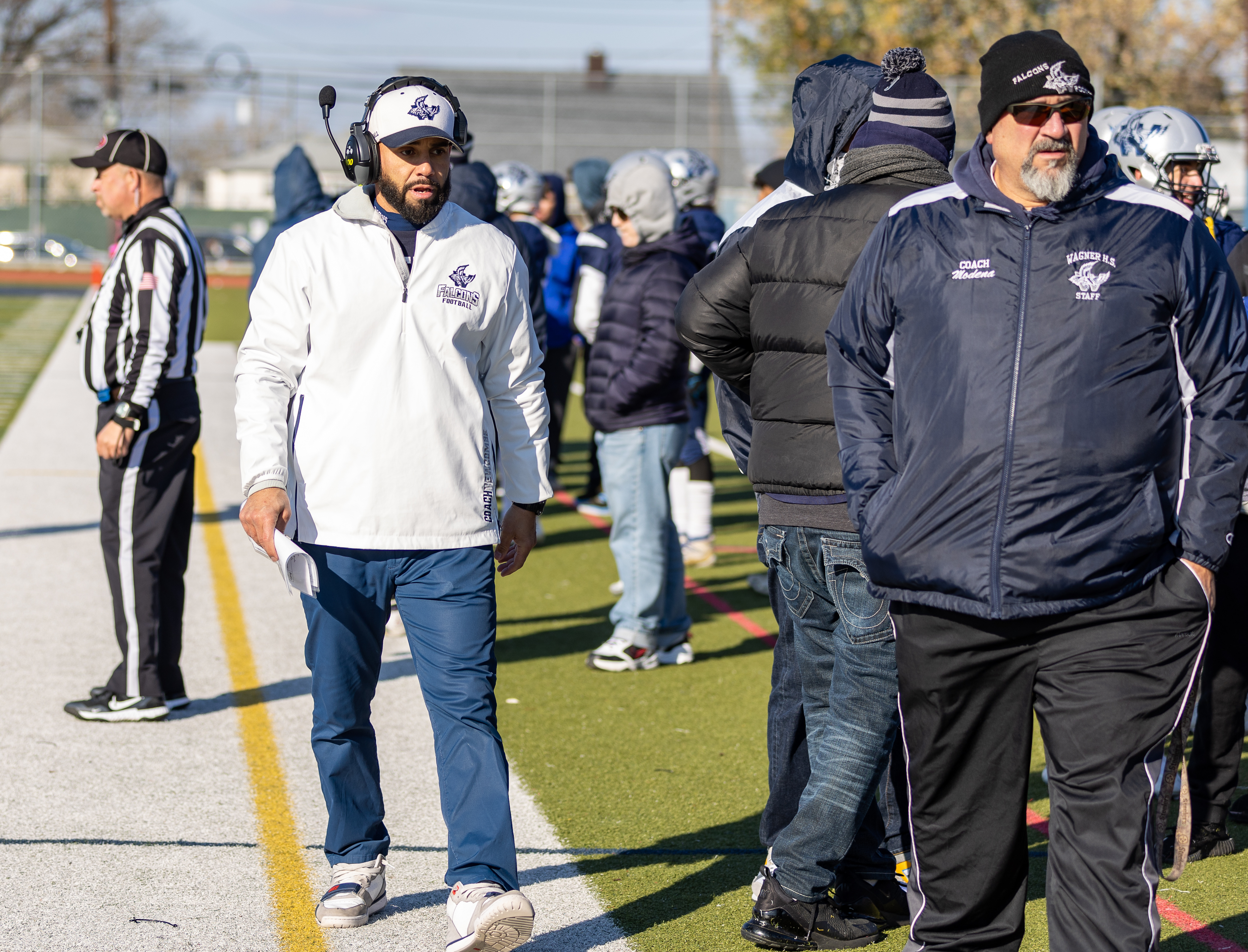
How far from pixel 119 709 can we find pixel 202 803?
44.5 inches

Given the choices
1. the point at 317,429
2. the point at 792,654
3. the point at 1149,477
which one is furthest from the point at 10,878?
the point at 1149,477

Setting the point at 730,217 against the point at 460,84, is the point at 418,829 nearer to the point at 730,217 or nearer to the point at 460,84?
the point at 730,217

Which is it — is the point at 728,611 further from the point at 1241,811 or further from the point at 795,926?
the point at 795,926

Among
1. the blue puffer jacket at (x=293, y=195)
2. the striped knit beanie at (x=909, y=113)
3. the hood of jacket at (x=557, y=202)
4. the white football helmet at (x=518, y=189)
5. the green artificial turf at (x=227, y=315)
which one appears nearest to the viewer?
the striped knit beanie at (x=909, y=113)

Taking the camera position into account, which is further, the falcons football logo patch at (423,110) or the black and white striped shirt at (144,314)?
the black and white striped shirt at (144,314)

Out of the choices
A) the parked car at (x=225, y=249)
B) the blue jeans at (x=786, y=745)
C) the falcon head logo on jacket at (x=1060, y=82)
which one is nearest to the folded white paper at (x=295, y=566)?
the blue jeans at (x=786, y=745)

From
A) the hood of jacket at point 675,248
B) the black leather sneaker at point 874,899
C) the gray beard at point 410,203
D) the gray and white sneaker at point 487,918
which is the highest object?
the gray beard at point 410,203

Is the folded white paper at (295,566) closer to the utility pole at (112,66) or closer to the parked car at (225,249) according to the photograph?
Answer: the utility pole at (112,66)

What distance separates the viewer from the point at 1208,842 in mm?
4676

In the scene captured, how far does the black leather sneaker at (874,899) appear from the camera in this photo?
4133 mm

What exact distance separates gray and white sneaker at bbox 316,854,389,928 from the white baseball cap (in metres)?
1.99

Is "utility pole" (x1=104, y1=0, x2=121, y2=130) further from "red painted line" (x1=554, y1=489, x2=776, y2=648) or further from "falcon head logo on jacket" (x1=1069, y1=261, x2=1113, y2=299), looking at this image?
"falcon head logo on jacket" (x1=1069, y1=261, x2=1113, y2=299)

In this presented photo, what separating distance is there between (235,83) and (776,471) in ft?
122

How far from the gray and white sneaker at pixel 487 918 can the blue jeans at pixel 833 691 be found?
74cm
